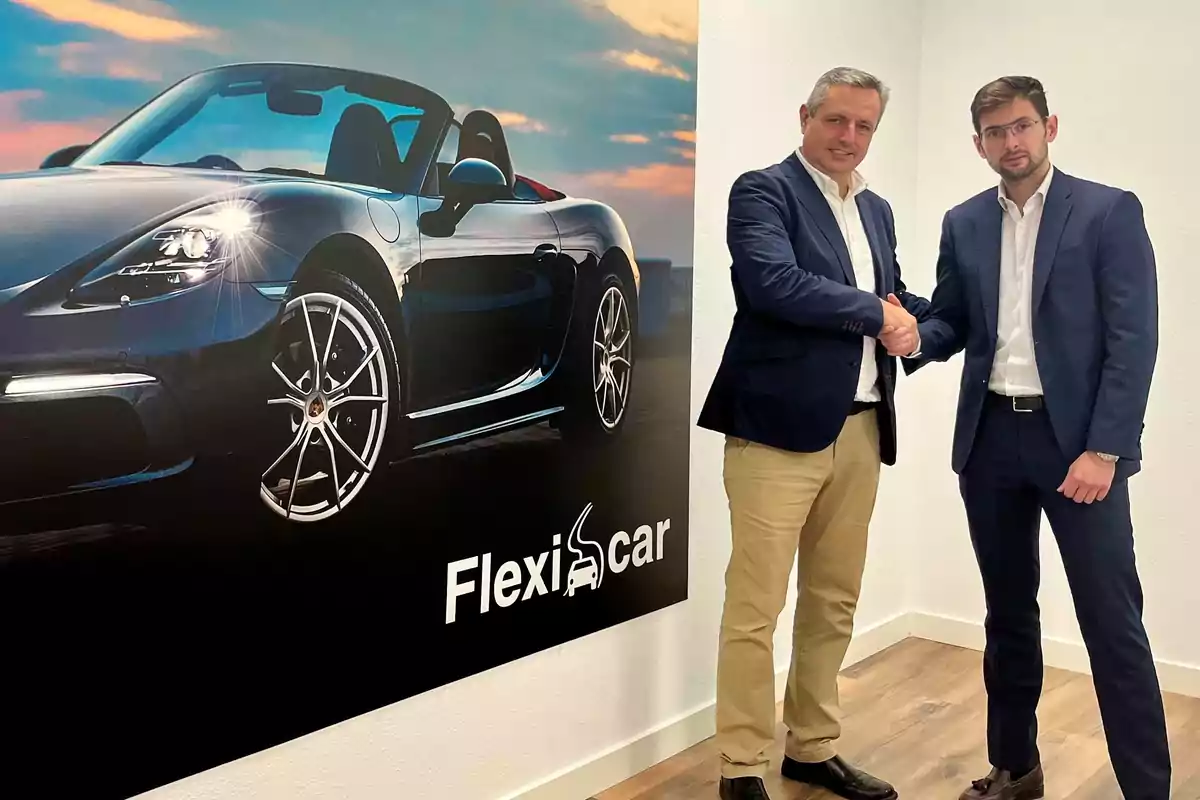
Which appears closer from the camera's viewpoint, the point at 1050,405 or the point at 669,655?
the point at 1050,405

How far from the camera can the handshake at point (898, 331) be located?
2232mm

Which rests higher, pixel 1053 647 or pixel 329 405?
pixel 329 405

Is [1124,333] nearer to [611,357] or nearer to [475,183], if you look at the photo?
[611,357]

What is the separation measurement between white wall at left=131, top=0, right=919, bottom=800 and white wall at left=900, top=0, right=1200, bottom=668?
0.21 metres

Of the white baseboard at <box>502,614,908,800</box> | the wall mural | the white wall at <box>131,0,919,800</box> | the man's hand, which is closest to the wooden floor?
the white baseboard at <box>502,614,908,800</box>

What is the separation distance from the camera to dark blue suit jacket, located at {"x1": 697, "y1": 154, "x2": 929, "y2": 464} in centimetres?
220

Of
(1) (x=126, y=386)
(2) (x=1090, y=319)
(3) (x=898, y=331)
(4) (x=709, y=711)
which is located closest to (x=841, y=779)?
(4) (x=709, y=711)

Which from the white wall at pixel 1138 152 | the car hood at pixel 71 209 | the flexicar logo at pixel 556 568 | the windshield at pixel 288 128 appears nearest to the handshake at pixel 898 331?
the flexicar logo at pixel 556 568

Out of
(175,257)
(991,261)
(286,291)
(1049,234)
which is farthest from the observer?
(991,261)

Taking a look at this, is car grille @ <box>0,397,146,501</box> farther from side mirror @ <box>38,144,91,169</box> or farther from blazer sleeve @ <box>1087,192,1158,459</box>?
blazer sleeve @ <box>1087,192,1158,459</box>

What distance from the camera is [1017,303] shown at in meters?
2.33

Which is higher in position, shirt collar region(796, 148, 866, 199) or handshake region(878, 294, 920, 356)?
shirt collar region(796, 148, 866, 199)

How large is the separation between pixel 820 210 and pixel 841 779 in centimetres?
138

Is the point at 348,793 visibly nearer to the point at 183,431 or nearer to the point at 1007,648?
the point at 183,431
